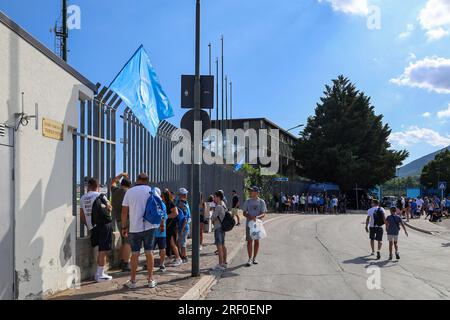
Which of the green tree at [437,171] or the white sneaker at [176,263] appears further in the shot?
the green tree at [437,171]

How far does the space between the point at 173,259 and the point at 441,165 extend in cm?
7900

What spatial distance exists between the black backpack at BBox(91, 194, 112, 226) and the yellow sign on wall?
123 cm

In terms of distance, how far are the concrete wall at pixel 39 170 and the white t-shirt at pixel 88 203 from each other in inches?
11.9

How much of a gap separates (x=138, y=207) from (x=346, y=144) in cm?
4576

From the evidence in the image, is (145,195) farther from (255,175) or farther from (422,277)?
(255,175)

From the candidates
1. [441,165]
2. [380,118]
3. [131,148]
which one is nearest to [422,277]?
[131,148]

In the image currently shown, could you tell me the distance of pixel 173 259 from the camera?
36.0 ft

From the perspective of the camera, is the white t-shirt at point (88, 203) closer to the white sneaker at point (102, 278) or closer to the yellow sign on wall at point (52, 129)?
the white sneaker at point (102, 278)

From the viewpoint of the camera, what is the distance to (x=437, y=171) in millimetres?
80750

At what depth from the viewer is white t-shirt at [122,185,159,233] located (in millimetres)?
7758

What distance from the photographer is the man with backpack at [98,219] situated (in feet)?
26.7

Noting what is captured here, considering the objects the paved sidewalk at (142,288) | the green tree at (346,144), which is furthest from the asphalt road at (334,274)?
the green tree at (346,144)

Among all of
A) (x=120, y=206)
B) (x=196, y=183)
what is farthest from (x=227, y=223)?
(x=120, y=206)

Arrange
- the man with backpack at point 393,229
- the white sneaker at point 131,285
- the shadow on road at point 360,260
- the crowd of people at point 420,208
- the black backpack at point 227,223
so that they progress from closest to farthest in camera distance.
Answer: the white sneaker at point 131,285 → the black backpack at point 227,223 → the shadow on road at point 360,260 → the man with backpack at point 393,229 → the crowd of people at point 420,208
